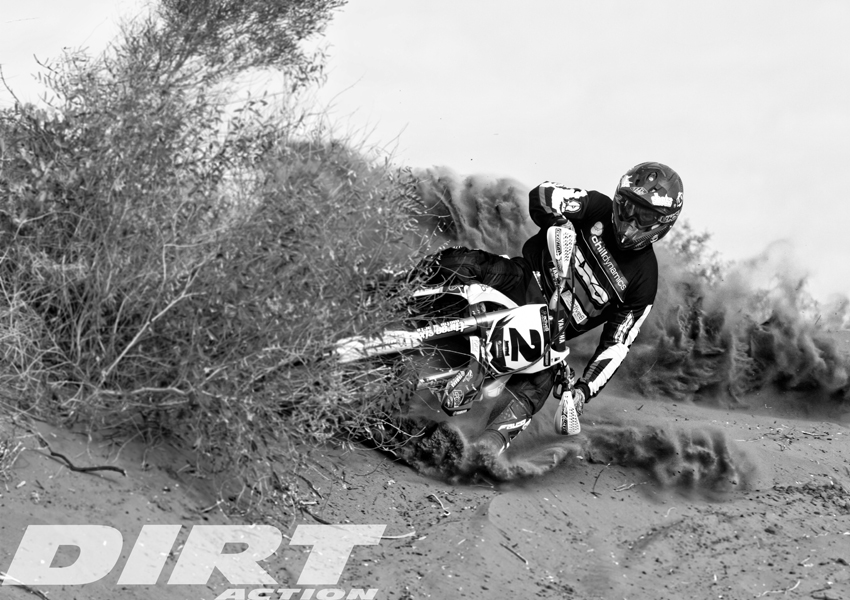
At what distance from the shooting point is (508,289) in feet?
27.6

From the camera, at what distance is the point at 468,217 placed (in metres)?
10.8

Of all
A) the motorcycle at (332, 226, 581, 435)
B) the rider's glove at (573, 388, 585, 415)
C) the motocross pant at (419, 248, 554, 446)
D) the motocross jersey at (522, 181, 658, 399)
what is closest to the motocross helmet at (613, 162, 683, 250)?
the motocross jersey at (522, 181, 658, 399)

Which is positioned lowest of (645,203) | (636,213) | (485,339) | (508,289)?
(485,339)

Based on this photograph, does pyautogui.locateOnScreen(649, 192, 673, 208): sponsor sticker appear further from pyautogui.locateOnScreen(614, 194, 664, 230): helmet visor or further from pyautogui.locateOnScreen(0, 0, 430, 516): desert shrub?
pyautogui.locateOnScreen(0, 0, 430, 516): desert shrub

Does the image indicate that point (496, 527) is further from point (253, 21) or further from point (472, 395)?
point (253, 21)

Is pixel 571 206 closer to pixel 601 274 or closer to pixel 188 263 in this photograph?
pixel 601 274

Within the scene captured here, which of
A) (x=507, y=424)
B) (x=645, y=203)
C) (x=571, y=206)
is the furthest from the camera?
(x=507, y=424)

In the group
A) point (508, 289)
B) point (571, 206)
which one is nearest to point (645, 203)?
point (571, 206)

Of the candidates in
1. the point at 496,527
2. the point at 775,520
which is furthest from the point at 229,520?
the point at 775,520

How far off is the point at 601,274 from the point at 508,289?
0.86m

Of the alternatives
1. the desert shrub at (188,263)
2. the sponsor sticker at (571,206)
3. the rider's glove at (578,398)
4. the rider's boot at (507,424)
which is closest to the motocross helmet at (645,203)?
the sponsor sticker at (571,206)

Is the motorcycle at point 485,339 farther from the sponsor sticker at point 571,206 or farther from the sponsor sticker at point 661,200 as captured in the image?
the sponsor sticker at point 661,200

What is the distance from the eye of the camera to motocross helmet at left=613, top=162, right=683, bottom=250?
8.11 m

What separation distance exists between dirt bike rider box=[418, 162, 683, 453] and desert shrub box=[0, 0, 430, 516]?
6.27 ft
